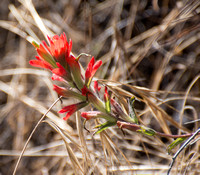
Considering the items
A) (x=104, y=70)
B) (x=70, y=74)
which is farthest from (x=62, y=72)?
(x=104, y=70)

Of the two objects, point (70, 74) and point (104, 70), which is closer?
point (70, 74)

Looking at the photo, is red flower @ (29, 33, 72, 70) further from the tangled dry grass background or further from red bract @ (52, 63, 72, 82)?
the tangled dry grass background

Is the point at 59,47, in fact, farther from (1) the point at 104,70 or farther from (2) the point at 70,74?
(1) the point at 104,70

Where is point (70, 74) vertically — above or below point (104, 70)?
above

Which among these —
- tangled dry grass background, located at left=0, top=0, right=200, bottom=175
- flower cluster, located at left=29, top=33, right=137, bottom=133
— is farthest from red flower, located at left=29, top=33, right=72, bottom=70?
tangled dry grass background, located at left=0, top=0, right=200, bottom=175

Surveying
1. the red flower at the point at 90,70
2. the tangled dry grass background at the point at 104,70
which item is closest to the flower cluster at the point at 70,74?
the red flower at the point at 90,70

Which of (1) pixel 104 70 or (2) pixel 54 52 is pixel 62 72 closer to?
(2) pixel 54 52

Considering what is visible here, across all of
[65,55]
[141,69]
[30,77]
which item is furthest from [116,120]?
[30,77]

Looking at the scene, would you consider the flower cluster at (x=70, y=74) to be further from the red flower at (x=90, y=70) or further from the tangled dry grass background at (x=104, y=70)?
the tangled dry grass background at (x=104, y=70)

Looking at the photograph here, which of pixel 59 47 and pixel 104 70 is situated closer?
pixel 59 47
